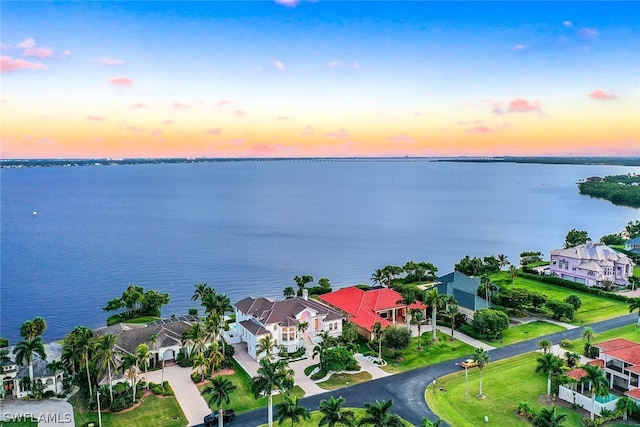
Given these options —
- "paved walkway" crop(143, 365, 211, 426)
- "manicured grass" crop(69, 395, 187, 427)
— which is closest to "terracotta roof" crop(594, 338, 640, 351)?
"paved walkway" crop(143, 365, 211, 426)

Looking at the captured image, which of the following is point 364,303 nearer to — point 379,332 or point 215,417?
point 379,332

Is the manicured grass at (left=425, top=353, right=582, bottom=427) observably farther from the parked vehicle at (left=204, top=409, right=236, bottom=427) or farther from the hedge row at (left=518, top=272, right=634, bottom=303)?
the hedge row at (left=518, top=272, right=634, bottom=303)

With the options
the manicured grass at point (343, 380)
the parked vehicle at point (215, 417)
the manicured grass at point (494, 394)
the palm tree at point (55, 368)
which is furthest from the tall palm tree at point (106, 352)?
the manicured grass at point (494, 394)

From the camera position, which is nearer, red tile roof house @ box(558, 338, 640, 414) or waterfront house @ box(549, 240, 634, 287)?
red tile roof house @ box(558, 338, 640, 414)

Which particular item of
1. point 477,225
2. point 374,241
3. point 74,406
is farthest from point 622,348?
point 477,225

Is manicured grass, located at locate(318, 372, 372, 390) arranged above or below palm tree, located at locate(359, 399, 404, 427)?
below

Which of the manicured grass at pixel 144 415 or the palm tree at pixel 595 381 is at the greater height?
the palm tree at pixel 595 381

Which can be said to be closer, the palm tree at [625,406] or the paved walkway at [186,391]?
the palm tree at [625,406]

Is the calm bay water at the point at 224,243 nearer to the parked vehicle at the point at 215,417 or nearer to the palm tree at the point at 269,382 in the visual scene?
the parked vehicle at the point at 215,417
